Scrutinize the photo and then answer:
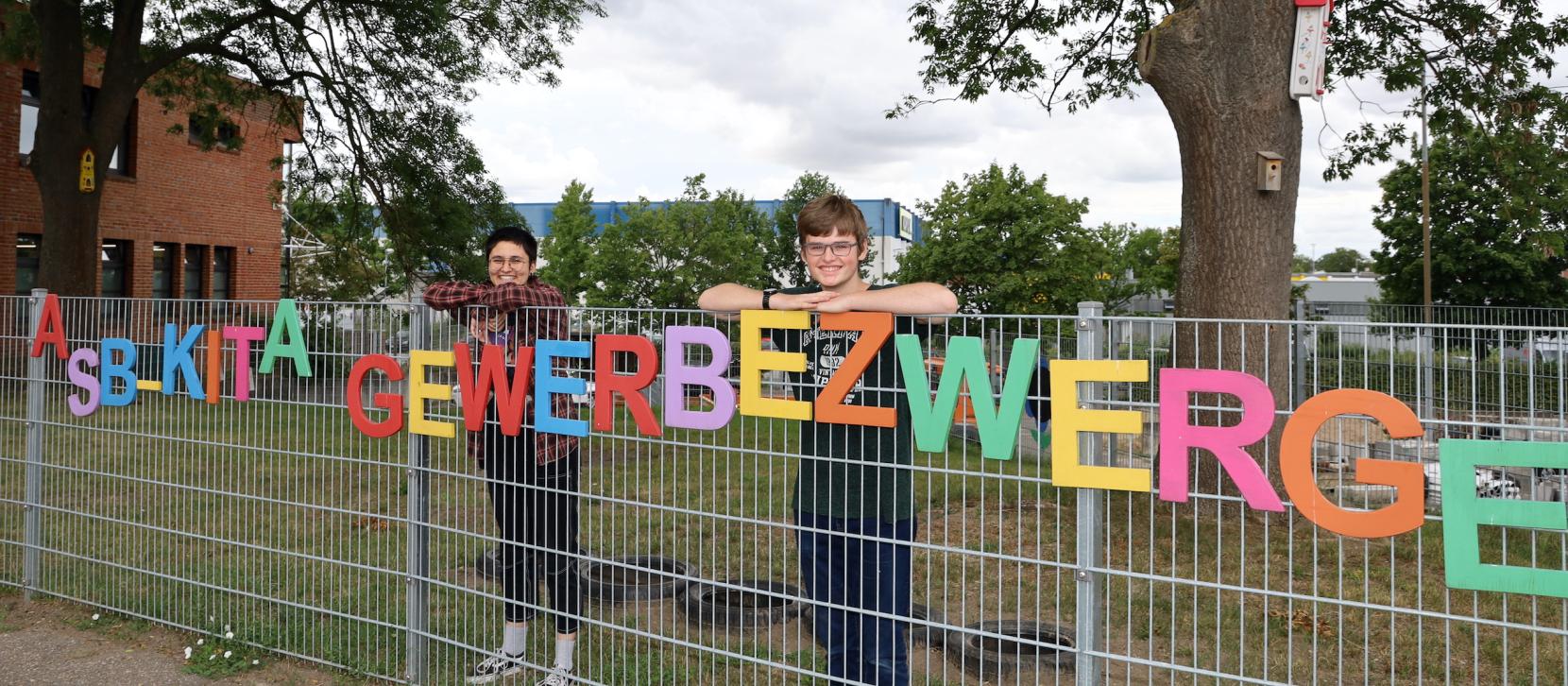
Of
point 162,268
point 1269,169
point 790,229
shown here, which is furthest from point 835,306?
point 790,229

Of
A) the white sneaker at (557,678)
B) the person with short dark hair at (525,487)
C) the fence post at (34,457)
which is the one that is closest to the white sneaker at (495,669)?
the person with short dark hair at (525,487)

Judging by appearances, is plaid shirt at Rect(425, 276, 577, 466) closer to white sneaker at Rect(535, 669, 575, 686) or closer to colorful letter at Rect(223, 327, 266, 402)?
white sneaker at Rect(535, 669, 575, 686)

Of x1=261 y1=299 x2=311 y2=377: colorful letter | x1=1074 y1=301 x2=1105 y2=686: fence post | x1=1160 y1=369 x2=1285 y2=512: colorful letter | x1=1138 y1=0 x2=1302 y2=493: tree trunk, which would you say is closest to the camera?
x1=1160 y1=369 x2=1285 y2=512: colorful letter

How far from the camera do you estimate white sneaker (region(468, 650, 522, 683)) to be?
13.5 ft

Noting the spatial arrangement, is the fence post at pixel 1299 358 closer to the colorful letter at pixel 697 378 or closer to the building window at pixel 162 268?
the colorful letter at pixel 697 378

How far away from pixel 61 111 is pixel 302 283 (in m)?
19.4

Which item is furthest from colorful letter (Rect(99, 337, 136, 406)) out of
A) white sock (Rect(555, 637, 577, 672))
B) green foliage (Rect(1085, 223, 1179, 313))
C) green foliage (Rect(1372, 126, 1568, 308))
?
green foliage (Rect(1085, 223, 1179, 313))

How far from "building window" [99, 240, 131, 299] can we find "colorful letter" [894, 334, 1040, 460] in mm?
23029

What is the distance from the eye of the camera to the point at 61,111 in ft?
46.4

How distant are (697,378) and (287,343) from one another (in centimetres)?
224

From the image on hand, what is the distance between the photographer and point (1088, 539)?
2.86 m

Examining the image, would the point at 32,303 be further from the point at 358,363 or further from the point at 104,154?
the point at 104,154

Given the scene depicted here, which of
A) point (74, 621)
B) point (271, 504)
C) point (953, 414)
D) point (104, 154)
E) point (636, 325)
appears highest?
point (104, 154)

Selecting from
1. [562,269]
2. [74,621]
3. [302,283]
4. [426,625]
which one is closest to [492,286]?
[426,625]
